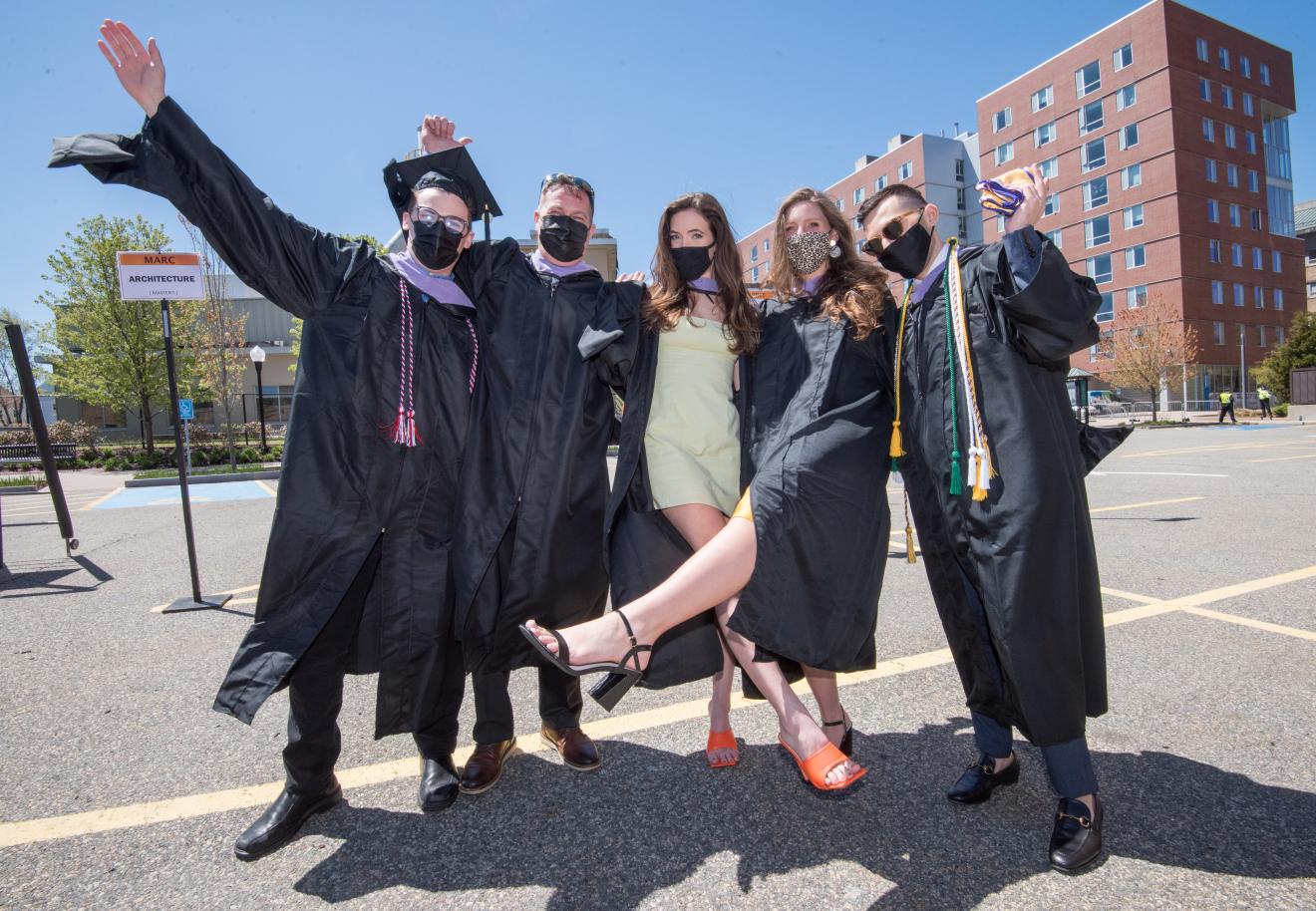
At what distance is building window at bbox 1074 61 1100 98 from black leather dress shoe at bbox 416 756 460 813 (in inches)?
2291

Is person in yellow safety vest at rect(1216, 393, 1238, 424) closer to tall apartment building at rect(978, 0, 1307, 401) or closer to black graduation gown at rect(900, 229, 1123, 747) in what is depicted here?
tall apartment building at rect(978, 0, 1307, 401)

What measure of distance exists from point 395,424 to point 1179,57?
5665 centimetres

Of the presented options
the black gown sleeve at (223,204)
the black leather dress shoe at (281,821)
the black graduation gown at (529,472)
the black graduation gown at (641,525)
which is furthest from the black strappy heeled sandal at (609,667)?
the black gown sleeve at (223,204)

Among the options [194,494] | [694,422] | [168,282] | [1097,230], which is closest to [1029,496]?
[694,422]

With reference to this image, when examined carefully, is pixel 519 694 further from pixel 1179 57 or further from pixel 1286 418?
pixel 1179 57

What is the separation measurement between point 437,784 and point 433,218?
2.02m

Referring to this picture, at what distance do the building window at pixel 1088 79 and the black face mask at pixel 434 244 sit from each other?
188 feet

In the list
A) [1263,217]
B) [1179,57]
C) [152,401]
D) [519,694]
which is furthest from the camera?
[1263,217]

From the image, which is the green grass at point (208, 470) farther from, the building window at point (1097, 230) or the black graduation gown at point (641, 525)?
the building window at point (1097, 230)

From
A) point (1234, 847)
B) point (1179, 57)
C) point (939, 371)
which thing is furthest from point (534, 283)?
point (1179, 57)

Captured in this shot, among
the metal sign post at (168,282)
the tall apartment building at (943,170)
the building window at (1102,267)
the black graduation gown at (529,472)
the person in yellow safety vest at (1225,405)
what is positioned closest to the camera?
the black graduation gown at (529,472)

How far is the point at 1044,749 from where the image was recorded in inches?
86.1

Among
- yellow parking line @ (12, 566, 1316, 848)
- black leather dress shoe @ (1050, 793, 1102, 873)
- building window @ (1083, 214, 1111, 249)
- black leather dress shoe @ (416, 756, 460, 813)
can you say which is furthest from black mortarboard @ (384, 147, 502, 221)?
building window @ (1083, 214, 1111, 249)

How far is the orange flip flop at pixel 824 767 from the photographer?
7.11 ft
